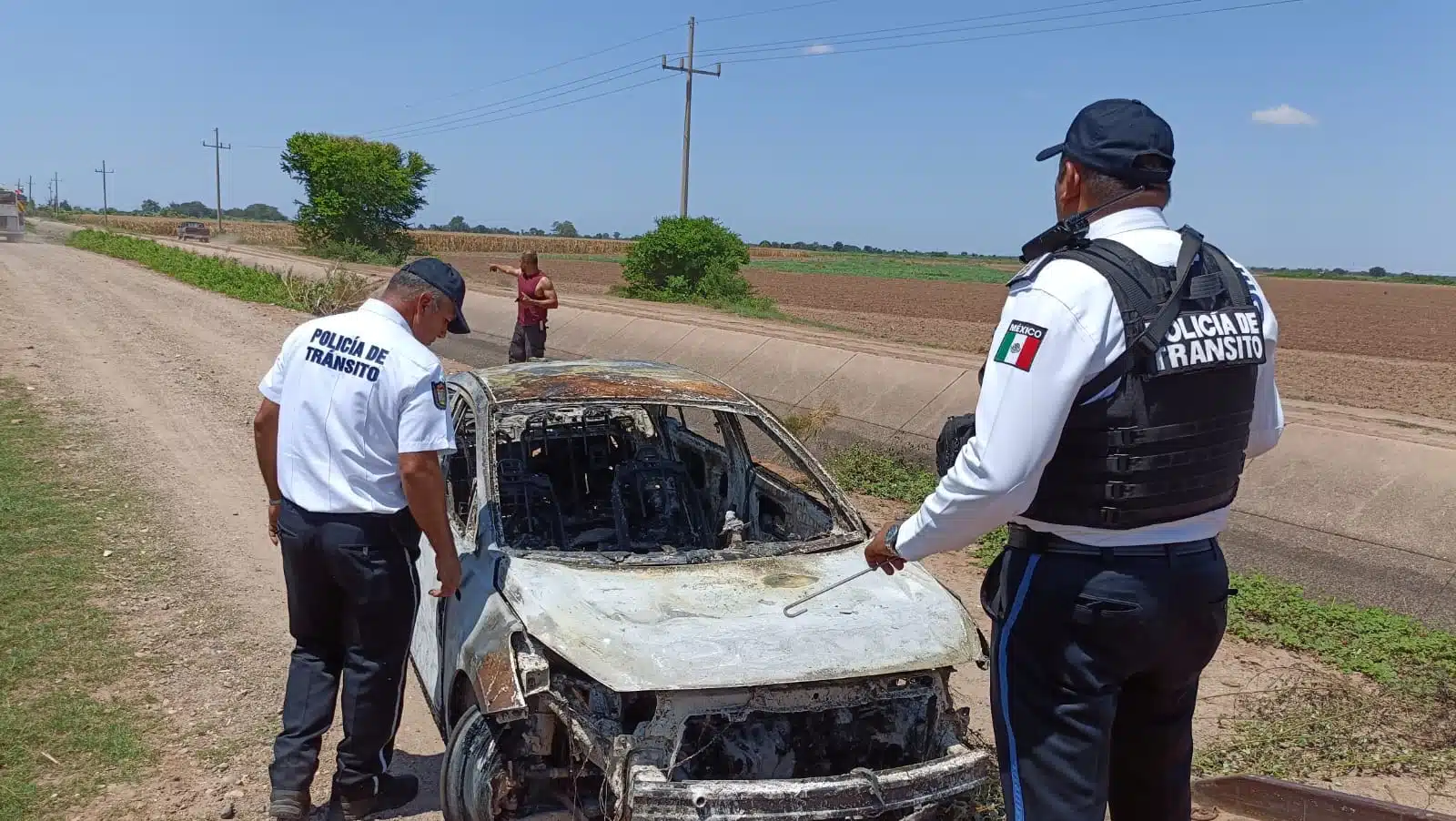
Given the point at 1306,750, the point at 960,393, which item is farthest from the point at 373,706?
the point at 960,393

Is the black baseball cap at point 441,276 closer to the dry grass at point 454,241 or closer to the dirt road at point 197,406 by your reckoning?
the dirt road at point 197,406

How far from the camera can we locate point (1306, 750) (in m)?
4.86

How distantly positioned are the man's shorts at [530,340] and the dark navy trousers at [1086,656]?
1210 cm

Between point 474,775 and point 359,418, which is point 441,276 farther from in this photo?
point 474,775

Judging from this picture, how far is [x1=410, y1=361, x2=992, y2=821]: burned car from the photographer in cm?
321

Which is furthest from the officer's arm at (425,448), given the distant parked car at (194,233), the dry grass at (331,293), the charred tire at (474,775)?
the distant parked car at (194,233)

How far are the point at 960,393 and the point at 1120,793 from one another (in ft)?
32.9

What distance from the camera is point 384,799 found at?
4.03 metres

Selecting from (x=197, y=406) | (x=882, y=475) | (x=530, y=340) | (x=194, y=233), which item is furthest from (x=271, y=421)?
(x=194, y=233)

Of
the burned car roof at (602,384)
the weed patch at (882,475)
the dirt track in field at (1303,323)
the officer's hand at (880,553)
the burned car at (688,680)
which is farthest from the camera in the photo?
the dirt track in field at (1303,323)

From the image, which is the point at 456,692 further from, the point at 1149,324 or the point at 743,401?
the point at 1149,324

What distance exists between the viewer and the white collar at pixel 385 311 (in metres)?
3.75

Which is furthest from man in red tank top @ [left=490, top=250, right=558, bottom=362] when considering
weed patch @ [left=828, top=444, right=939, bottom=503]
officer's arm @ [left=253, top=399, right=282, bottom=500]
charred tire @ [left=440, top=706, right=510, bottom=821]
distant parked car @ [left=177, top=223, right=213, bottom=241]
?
distant parked car @ [left=177, top=223, right=213, bottom=241]

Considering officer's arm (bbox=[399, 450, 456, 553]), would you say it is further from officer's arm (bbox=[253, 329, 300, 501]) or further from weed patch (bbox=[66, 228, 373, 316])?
weed patch (bbox=[66, 228, 373, 316])
